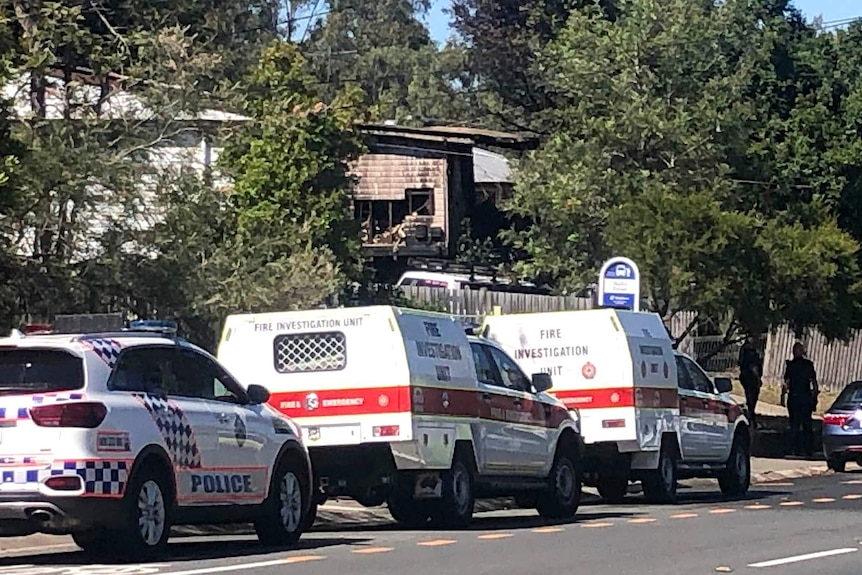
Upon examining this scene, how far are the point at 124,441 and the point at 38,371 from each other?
35.0 inches

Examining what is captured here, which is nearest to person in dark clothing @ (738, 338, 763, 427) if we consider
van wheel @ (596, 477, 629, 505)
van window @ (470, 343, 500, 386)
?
van wheel @ (596, 477, 629, 505)

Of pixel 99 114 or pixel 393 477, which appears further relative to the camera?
pixel 99 114

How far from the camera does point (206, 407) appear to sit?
14.0 m

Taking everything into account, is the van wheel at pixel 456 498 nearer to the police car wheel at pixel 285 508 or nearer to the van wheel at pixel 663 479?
the police car wheel at pixel 285 508

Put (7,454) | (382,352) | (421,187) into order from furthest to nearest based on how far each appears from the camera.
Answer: (421,187), (382,352), (7,454)

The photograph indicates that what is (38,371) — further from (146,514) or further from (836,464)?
(836,464)

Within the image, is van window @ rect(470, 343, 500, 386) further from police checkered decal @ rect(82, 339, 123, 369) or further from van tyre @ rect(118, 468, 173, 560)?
police checkered decal @ rect(82, 339, 123, 369)

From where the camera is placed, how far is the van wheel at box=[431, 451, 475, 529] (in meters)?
16.9

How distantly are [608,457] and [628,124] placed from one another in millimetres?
15478

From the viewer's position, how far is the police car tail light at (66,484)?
12.5m

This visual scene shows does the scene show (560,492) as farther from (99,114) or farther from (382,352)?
(99,114)

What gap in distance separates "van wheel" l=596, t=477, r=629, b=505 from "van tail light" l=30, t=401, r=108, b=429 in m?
10.2

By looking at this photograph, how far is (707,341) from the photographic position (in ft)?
134

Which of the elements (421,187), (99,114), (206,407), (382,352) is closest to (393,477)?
(382,352)
